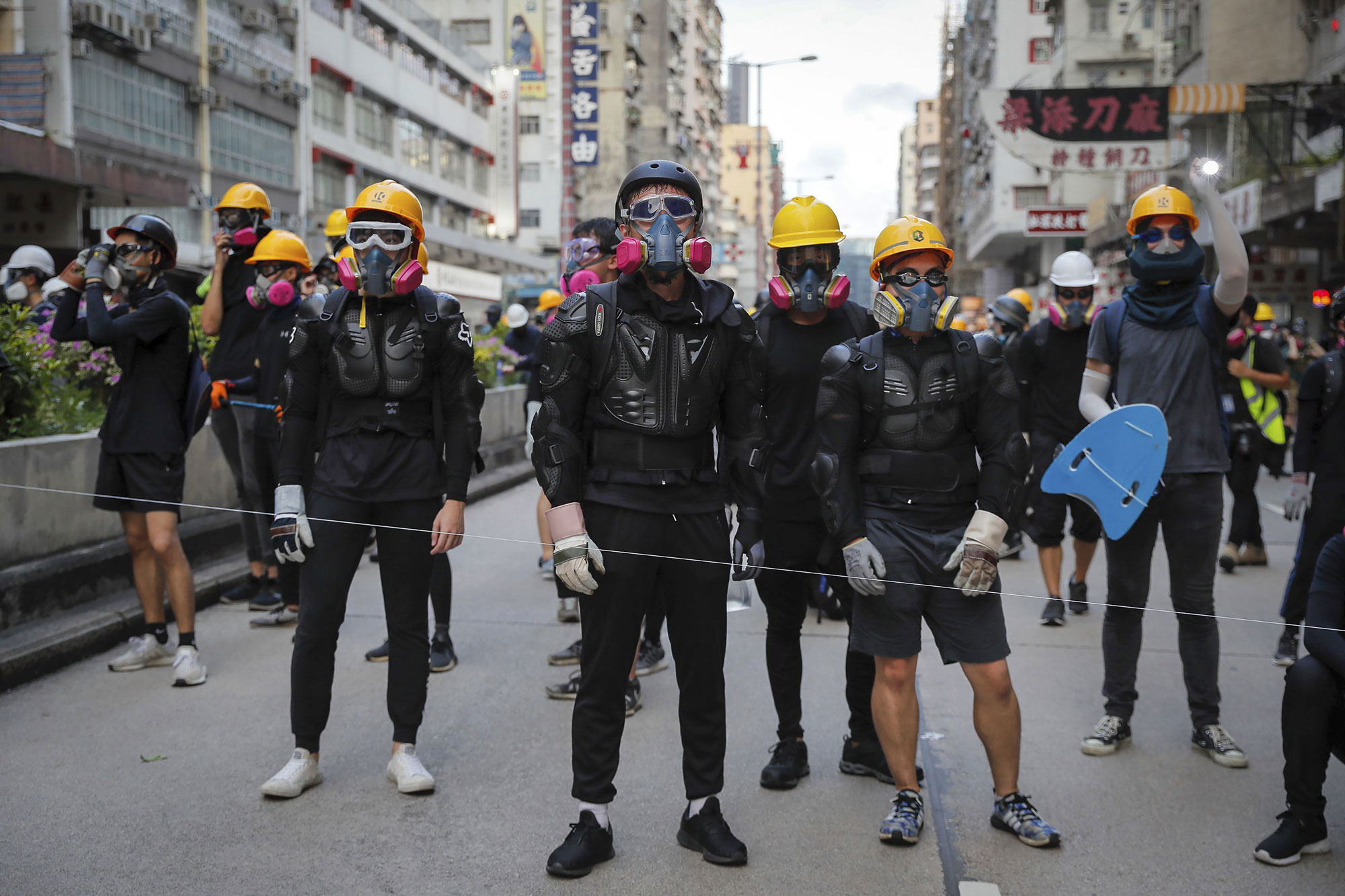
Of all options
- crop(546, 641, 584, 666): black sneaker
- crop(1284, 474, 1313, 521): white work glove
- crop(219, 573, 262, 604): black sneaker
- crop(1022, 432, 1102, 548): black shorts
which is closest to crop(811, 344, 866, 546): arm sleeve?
crop(546, 641, 584, 666): black sneaker

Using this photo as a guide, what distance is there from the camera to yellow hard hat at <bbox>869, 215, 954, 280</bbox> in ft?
13.6

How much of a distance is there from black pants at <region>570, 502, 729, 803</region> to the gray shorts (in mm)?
540

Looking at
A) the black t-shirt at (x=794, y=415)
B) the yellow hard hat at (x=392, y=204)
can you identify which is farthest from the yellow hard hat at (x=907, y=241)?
the yellow hard hat at (x=392, y=204)

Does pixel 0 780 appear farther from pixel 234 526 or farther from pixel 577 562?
pixel 234 526

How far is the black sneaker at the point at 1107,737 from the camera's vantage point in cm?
512

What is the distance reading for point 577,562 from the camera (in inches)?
147

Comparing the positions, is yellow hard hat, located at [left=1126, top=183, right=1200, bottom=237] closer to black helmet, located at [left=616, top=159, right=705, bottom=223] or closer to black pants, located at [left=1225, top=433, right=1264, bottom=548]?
black helmet, located at [left=616, top=159, right=705, bottom=223]

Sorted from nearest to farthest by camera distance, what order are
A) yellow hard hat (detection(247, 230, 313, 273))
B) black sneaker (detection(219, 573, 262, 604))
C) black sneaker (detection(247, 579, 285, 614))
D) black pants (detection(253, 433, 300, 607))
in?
1. yellow hard hat (detection(247, 230, 313, 273))
2. black pants (detection(253, 433, 300, 607))
3. black sneaker (detection(247, 579, 285, 614))
4. black sneaker (detection(219, 573, 262, 604))

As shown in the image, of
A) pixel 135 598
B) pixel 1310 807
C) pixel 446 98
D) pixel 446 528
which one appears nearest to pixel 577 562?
pixel 446 528

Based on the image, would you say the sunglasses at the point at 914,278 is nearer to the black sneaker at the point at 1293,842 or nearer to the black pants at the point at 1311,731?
the black pants at the point at 1311,731

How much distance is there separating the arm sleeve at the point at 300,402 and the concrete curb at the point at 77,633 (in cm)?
228

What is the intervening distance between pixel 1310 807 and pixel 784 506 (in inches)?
78.2

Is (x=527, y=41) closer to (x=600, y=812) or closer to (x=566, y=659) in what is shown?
(x=566, y=659)

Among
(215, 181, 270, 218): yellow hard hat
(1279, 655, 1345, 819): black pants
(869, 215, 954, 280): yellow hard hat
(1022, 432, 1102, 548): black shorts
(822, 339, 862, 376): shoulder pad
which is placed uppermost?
(215, 181, 270, 218): yellow hard hat
